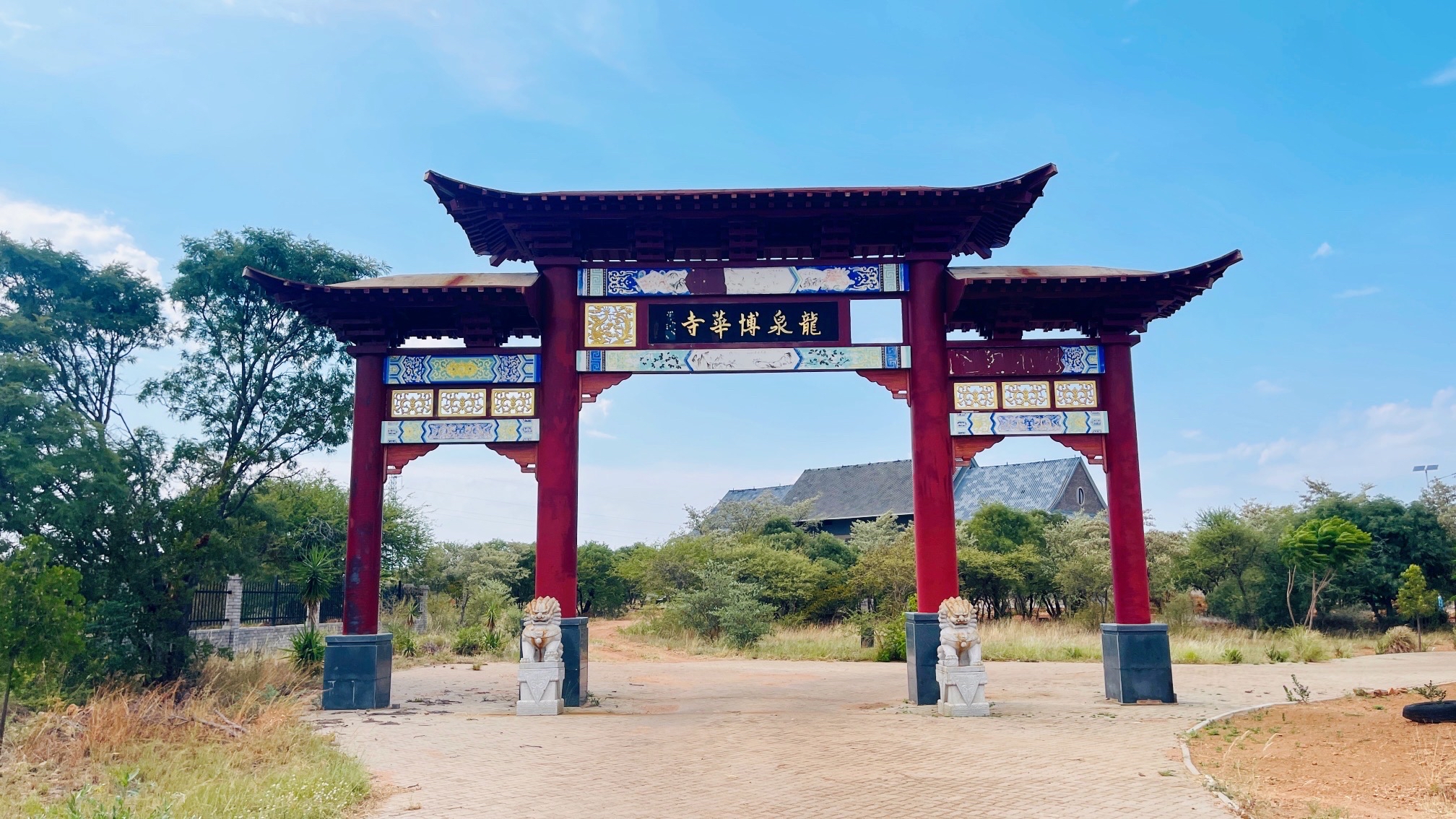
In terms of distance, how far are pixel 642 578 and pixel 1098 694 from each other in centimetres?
1973

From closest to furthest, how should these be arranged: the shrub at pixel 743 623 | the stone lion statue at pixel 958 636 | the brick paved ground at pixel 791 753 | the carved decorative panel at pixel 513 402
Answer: the brick paved ground at pixel 791 753, the stone lion statue at pixel 958 636, the carved decorative panel at pixel 513 402, the shrub at pixel 743 623

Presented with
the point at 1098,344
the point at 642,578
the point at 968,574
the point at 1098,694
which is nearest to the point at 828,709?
the point at 1098,694

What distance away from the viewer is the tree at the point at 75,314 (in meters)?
12.2

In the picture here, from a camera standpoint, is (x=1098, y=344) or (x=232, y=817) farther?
(x=1098, y=344)

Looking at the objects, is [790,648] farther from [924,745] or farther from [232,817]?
[232,817]

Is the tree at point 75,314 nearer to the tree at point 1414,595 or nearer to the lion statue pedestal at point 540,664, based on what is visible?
the lion statue pedestal at point 540,664

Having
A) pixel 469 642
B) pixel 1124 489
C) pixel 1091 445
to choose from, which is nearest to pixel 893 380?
pixel 1091 445

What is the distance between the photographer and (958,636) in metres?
9.56

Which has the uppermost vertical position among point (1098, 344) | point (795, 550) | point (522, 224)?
point (522, 224)

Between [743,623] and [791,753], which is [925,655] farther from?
[743,623]

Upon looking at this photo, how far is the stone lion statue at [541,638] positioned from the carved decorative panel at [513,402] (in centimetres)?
219

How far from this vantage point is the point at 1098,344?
10.7m

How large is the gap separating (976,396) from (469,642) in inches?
547

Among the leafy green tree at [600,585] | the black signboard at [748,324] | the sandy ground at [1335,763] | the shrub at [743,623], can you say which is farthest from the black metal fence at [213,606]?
the leafy green tree at [600,585]
